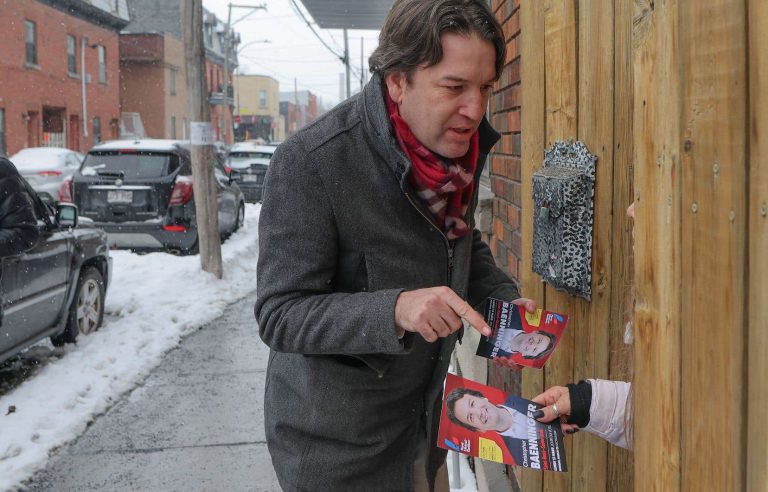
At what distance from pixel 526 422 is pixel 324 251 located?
0.65m

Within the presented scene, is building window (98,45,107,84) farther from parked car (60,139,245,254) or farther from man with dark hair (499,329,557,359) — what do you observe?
man with dark hair (499,329,557,359)

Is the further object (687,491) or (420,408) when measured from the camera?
(420,408)

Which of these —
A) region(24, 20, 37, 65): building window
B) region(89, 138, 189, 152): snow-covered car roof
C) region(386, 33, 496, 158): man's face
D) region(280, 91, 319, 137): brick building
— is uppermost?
region(280, 91, 319, 137): brick building

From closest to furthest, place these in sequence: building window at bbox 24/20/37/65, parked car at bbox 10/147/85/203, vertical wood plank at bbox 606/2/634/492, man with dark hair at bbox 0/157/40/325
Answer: vertical wood plank at bbox 606/2/634/492 → man with dark hair at bbox 0/157/40/325 → parked car at bbox 10/147/85/203 → building window at bbox 24/20/37/65

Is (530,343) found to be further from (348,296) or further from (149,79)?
(149,79)

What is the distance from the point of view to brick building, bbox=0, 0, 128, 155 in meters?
30.3

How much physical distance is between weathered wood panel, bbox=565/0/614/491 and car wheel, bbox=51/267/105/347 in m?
5.64

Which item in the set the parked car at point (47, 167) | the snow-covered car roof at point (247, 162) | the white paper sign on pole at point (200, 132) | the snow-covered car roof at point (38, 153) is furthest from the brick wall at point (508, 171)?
→ the snow-covered car roof at point (247, 162)

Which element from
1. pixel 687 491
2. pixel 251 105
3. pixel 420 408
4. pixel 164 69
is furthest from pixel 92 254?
pixel 251 105

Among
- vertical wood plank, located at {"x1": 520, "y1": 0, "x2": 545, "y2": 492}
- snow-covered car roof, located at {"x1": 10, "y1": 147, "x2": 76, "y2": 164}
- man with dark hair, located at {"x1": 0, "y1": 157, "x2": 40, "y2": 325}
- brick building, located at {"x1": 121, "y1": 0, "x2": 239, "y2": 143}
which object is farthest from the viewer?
brick building, located at {"x1": 121, "y1": 0, "x2": 239, "y2": 143}

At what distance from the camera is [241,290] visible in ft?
34.6

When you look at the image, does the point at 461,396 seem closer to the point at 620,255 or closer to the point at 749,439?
the point at 620,255

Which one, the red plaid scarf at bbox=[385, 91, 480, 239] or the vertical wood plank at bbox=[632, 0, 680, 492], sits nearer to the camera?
the vertical wood plank at bbox=[632, 0, 680, 492]

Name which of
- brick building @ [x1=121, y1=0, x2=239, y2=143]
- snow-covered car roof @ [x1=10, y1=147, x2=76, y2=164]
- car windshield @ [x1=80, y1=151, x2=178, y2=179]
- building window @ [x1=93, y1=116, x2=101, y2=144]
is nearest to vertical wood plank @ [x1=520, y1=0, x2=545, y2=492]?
car windshield @ [x1=80, y1=151, x2=178, y2=179]
